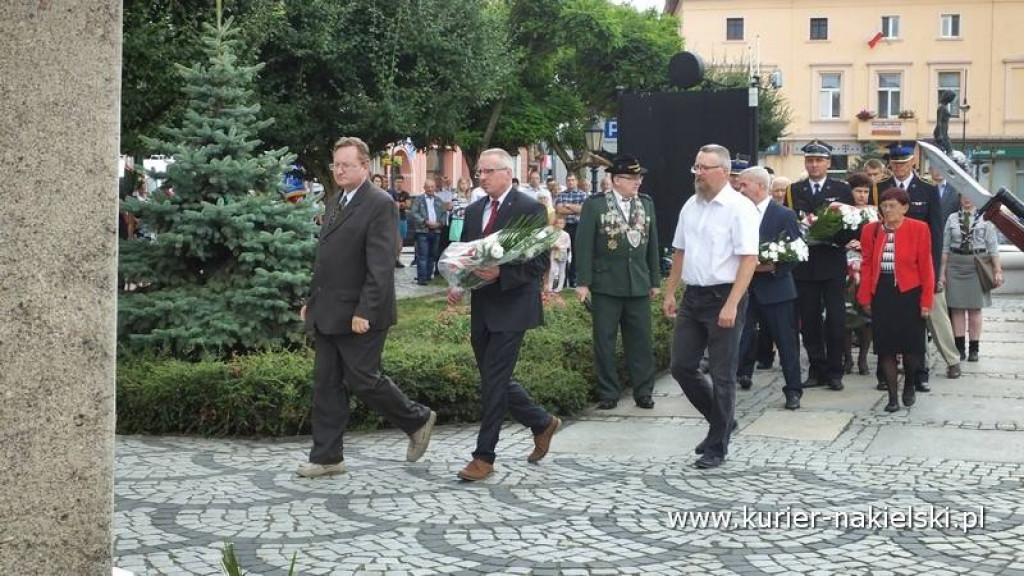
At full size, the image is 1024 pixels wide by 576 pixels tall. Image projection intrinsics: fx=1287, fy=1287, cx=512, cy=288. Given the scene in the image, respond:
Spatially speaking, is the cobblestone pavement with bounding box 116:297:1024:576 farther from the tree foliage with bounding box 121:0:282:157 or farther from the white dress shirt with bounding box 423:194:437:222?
the white dress shirt with bounding box 423:194:437:222

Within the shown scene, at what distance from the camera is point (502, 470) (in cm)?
745

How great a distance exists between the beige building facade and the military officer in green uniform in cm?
5468

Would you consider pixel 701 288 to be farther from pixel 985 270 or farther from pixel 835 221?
pixel 985 270

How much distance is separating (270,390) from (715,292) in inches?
122

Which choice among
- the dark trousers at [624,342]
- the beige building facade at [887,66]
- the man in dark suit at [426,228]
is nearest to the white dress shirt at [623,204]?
the dark trousers at [624,342]

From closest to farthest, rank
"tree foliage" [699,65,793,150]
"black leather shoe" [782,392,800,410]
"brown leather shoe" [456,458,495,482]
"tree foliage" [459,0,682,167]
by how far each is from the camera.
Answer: "brown leather shoe" [456,458,495,482], "black leather shoe" [782,392,800,410], "tree foliage" [459,0,682,167], "tree foliage" [699,65,793,150]

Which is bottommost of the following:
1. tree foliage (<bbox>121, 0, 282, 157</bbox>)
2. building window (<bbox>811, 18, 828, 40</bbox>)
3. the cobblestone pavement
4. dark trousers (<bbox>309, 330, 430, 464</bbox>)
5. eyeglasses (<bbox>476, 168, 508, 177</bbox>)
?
the cobblestone pavement

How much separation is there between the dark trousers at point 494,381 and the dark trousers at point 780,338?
269cm

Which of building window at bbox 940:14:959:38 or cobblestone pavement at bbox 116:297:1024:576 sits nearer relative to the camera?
cobblestone pavement at bbox 116:297:1024:576

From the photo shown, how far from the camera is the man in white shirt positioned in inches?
297

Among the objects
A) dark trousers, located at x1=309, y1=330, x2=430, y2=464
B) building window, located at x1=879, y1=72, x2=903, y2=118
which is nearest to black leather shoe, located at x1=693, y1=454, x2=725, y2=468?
dark trousers, located at x1=309, y1=330, x2=430, y2=464

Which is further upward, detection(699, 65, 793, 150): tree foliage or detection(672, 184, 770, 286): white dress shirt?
detection(699, 65, 793, 150): tree foliage

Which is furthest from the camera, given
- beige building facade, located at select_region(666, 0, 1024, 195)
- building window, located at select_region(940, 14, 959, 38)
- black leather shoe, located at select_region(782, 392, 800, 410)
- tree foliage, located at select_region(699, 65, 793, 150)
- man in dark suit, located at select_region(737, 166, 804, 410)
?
building window, located at select_region(940, 14, 959, 38)

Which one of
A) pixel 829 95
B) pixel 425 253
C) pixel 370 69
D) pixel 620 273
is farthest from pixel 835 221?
pixel 829 95
